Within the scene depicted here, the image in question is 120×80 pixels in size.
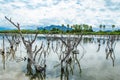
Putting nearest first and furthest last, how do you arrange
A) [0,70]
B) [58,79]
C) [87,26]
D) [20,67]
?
[58,79]
[0,70]
[20,67]
[87,26]

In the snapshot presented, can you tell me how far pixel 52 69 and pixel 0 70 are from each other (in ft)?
13.5

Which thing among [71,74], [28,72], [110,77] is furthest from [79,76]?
[28,72]

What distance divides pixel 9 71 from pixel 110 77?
7.59 m

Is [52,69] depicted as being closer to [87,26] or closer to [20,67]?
[20,67]

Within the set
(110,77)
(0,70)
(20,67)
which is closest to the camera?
(110,77)

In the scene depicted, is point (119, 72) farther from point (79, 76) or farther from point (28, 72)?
point (28, 72)

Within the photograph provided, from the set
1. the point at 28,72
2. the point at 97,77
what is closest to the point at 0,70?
the point at 28,72

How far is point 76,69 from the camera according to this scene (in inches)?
837

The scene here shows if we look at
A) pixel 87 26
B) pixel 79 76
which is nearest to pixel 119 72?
pixel 79 76

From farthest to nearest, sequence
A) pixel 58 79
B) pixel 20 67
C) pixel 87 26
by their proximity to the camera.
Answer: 1. pixel 87 26
2. pixel 20 67
3. pixel 58 79

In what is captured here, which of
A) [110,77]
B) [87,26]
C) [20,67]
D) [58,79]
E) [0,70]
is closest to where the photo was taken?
[58,79]

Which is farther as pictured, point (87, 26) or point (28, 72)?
point (87, 26)

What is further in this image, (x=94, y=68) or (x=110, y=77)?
(x=94, y=68)

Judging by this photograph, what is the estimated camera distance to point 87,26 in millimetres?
176250
